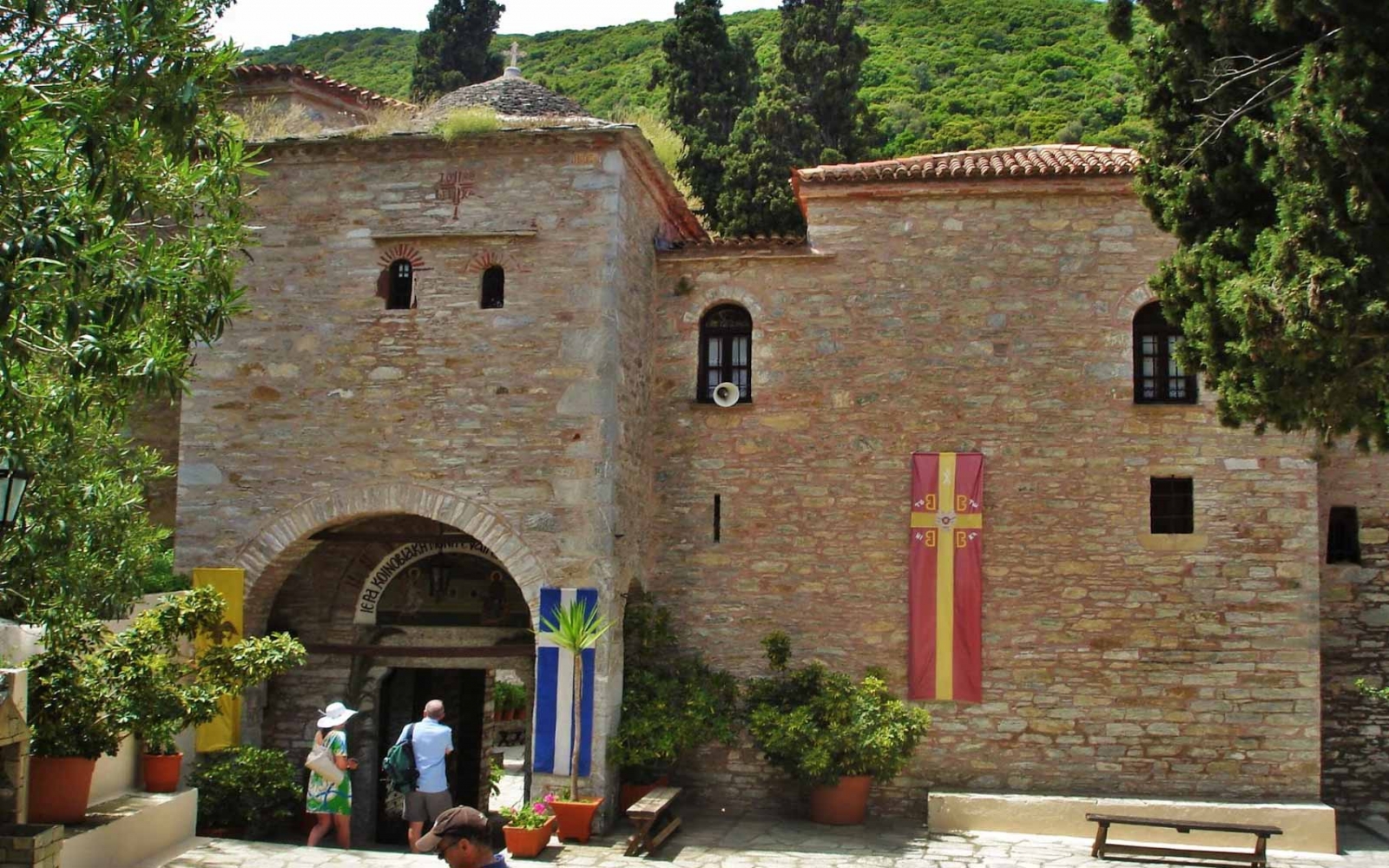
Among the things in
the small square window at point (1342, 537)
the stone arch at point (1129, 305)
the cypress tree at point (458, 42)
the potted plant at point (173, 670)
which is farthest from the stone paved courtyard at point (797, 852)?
the cypress tree at point (458, 42)

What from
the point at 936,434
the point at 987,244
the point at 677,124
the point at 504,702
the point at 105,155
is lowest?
the point at 504,702

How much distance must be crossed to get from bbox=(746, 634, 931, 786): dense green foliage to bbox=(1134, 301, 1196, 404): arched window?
4.07 metres

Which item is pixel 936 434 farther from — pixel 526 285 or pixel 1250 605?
pixel 526 285

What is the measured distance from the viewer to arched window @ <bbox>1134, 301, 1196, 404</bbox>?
44.3 ft

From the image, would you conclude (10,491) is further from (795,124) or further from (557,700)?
(795,124)

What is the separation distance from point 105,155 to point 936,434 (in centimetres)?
864

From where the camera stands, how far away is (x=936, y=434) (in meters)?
13.5

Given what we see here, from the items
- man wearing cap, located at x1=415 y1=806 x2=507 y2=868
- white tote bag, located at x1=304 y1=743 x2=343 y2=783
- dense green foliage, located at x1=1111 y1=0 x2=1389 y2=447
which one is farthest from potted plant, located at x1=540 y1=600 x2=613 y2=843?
man wearing cap, located at x1=415 y1=806 x2=507 y2=868

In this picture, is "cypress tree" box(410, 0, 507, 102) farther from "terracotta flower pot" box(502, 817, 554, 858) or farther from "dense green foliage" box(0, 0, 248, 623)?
"terracotta flower pot" box(502, 817, 554, 858)

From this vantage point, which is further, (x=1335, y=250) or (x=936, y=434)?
(x=936, y=434)

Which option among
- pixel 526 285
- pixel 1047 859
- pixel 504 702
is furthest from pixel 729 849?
pixel 504 702

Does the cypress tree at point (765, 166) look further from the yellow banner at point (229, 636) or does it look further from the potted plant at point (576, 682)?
the yellow banner at point (229, 636)

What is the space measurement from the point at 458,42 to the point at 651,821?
26.6 meters

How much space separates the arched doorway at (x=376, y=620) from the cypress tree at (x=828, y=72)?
45.1ft
